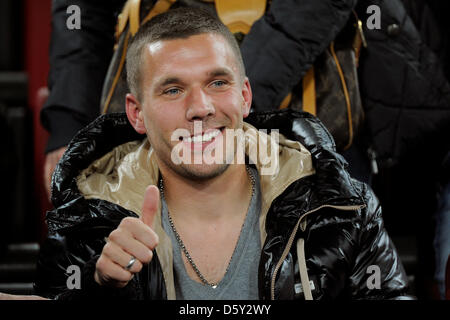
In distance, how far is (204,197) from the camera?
3.39ft

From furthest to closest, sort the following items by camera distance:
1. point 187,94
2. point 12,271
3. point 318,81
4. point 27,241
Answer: point 27,241 → point 12,271 → point 318,81 → point 187,94

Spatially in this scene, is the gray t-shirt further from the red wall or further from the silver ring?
the red wall

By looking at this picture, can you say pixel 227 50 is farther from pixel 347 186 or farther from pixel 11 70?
pixel 11 70

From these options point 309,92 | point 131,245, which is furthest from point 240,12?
point 131,245

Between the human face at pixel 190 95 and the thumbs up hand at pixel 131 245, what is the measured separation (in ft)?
0.61

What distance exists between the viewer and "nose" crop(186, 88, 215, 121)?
3.10 feet

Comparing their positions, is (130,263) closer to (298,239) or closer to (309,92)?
(298,239)

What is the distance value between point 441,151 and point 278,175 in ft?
1.51

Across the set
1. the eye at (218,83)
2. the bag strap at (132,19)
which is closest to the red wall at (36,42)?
the bag strap at (132,19)

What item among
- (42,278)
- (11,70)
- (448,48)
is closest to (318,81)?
(448,48)

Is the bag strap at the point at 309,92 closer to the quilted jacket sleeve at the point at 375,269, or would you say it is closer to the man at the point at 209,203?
the man at the point at 209,203

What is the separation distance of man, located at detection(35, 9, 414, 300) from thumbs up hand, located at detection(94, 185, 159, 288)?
4.1 inches

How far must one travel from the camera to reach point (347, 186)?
976mm

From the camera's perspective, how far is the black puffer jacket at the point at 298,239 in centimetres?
95
